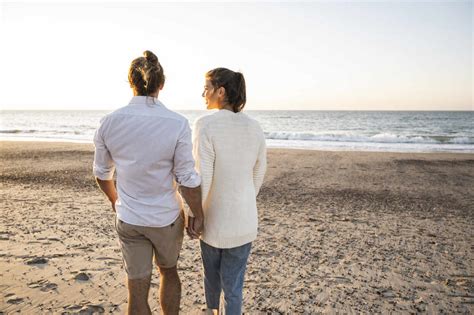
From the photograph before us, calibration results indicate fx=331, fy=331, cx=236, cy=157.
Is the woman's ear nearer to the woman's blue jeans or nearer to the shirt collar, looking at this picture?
the shirt collar

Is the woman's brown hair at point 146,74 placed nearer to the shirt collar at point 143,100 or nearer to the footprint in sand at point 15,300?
the shirt collar at point 143,100

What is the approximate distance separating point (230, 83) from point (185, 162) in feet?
1.69

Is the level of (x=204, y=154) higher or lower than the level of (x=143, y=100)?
lower

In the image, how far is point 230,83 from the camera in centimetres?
188

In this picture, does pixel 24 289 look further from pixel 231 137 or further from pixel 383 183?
pixel 383 183

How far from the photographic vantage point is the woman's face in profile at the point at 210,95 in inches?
75.1

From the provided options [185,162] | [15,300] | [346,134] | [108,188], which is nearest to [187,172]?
[185,162]

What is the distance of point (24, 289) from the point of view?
3006 mm

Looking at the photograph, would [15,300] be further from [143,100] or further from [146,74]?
[146,74]

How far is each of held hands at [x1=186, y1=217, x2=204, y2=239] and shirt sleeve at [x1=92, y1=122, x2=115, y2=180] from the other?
1.87 ft

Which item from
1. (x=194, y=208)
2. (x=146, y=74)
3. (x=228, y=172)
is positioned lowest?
(x=194, y=208)

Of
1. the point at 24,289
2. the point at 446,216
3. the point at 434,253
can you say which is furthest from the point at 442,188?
the point at 24,289

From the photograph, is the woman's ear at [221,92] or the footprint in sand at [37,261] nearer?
the woman's ear at [221,92]

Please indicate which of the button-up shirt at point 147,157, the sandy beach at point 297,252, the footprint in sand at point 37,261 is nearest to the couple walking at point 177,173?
the button-up shirt at point 147,157
